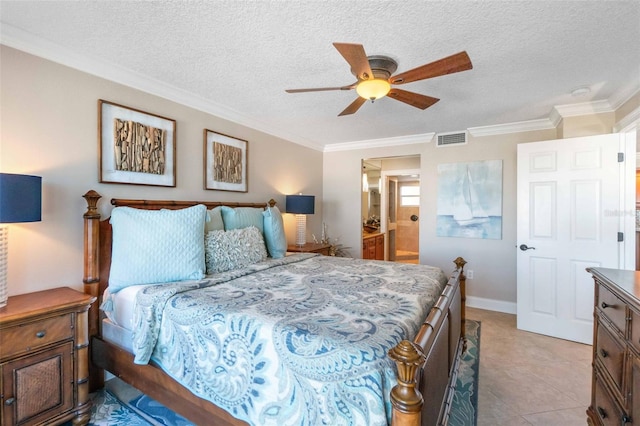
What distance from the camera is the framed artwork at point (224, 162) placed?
306 cm

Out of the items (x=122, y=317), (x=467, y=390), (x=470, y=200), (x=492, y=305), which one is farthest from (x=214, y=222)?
(x=492, y=305)

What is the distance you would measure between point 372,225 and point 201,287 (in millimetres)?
4668

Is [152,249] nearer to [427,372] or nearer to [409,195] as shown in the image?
[427,372]

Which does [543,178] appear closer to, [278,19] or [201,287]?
[278,19]

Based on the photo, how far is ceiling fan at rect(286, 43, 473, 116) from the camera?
163cm

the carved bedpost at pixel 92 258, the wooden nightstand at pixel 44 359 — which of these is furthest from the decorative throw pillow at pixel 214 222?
the wooden nightstand at pixel 44 359

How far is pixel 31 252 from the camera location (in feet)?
6.24

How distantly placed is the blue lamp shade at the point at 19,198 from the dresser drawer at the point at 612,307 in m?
3.04

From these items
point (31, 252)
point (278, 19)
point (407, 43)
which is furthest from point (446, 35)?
point (31, 252)

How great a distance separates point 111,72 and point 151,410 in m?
2.46

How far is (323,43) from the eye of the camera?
1940 mm

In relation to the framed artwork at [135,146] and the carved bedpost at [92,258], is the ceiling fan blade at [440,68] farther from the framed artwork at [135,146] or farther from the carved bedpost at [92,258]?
the carved bedpost at [92,258]

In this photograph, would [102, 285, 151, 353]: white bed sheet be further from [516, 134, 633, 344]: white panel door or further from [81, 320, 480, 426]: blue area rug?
[516, 134, 633, 344]: white panel door

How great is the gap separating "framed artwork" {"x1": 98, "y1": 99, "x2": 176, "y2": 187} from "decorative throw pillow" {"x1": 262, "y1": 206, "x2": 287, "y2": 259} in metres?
0.96
